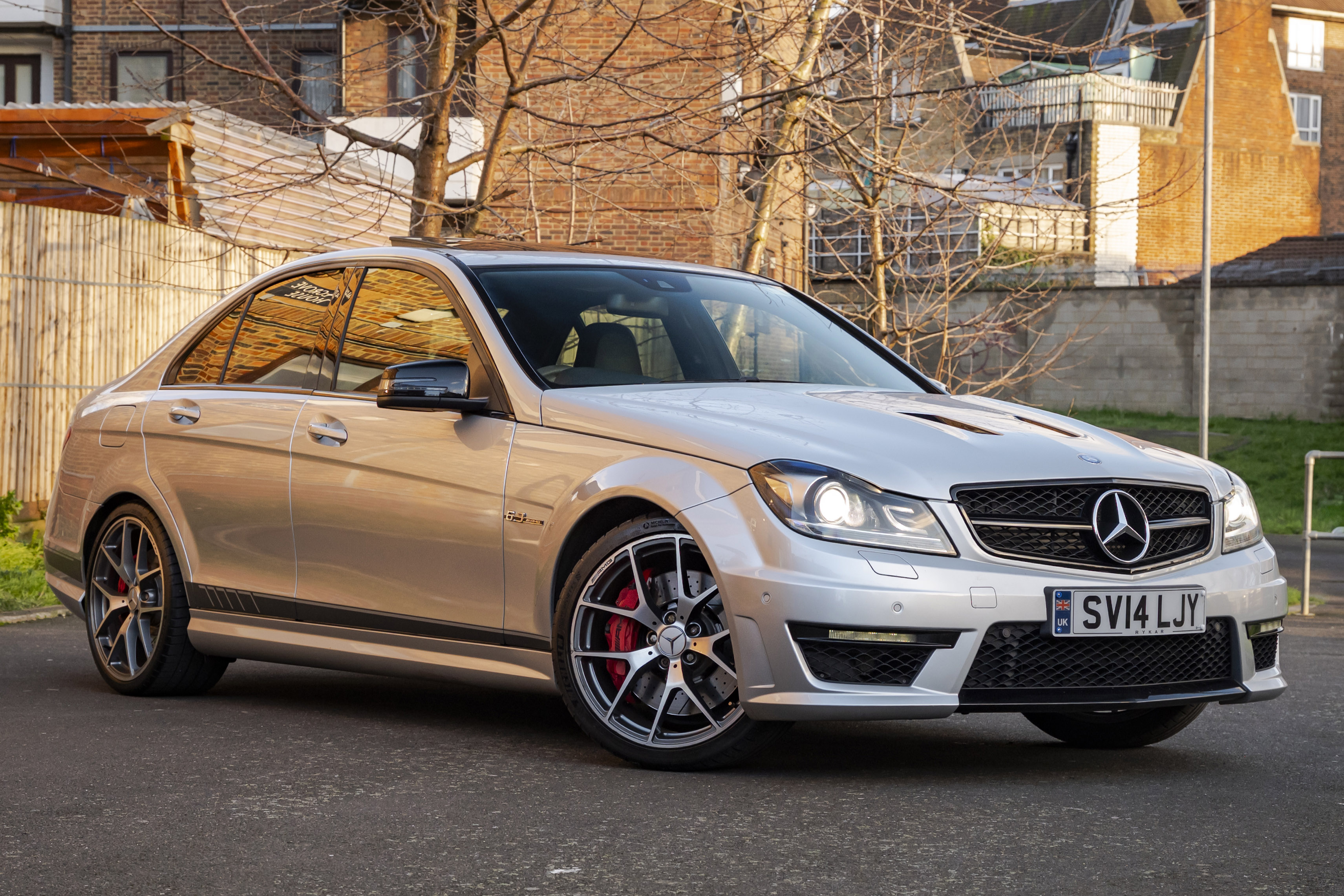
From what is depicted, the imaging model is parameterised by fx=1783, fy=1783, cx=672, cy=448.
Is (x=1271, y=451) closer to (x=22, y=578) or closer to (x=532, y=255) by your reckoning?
(x=22, y=578)

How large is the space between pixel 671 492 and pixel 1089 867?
64.0 inches

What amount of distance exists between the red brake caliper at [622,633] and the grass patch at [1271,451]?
56.9ft

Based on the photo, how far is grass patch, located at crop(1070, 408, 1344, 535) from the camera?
2506 centimetres

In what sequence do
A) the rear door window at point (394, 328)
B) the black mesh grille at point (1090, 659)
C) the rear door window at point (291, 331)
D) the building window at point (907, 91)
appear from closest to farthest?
the black mesh grille at point (1090, 659) → the rear door window at point (394, 328) → the rear door window at point (291, 331) → the building window at point (907, 91)

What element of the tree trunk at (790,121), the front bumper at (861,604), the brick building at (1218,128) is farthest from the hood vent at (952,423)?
the brick building at (1218,128)

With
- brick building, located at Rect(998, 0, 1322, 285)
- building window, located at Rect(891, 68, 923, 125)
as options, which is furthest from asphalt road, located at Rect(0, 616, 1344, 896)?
brick building, located at Rect(998, 0, 1322, 285)

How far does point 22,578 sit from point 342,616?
5927 millimetres

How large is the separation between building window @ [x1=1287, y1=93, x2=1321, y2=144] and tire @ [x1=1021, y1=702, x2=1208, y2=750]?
6099 cm

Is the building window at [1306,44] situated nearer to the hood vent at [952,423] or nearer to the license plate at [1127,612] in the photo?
the hood vent at [952,423]

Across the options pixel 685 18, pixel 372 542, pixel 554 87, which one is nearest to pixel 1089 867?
pixel 372 542

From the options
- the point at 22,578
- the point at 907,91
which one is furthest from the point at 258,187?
the point at 907,91

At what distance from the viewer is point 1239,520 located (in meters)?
5.46

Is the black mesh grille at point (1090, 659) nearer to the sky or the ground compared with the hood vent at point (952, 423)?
nearer to the ground

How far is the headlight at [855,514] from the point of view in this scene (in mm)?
4785
